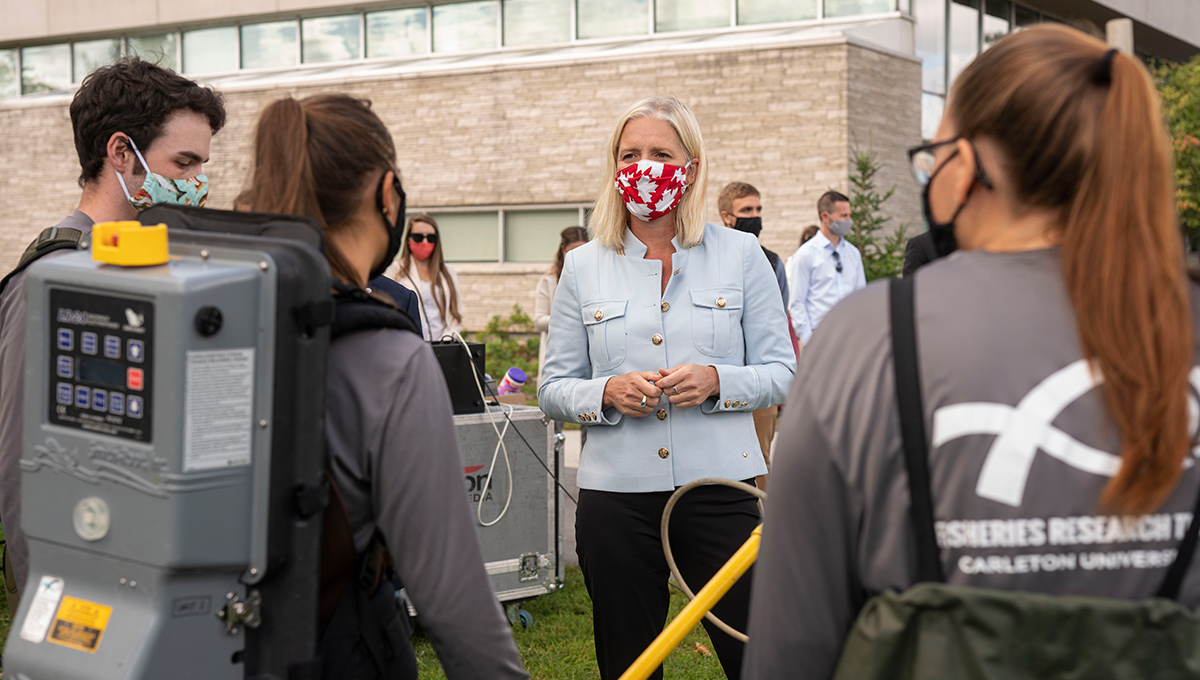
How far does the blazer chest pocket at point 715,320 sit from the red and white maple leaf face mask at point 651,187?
29 cm

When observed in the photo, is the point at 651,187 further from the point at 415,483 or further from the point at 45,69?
the point at 45,69

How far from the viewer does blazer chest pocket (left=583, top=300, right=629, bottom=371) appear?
3227mm

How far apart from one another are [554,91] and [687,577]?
53.6ft

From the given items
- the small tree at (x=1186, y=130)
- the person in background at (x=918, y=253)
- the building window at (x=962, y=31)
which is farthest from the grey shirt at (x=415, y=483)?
the small tree at (x=1186, y=130)

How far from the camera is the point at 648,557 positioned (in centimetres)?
314

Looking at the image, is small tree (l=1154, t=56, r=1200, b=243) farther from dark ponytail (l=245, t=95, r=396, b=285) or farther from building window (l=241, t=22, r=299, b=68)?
dark ponytail (l=245, t=95, r=396, b=285)

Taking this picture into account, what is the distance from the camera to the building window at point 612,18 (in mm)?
19094

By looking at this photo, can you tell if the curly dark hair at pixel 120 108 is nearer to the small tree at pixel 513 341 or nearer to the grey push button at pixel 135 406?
the grey push button at pixel 135 406

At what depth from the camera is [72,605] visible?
5.51 ft

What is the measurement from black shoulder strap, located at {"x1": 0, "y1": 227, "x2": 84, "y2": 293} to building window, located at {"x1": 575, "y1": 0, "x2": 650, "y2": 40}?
1731 cm

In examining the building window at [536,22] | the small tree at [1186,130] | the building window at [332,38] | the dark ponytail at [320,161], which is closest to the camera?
the dark ponytail at [320,161]

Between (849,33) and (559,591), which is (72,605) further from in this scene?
(849,33)

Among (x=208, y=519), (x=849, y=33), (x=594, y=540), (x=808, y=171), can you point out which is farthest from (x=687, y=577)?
(x=849, y=33)

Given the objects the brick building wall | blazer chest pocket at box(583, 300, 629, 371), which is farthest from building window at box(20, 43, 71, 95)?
blazer chest pocket at box(583, 300, 629, 371)
